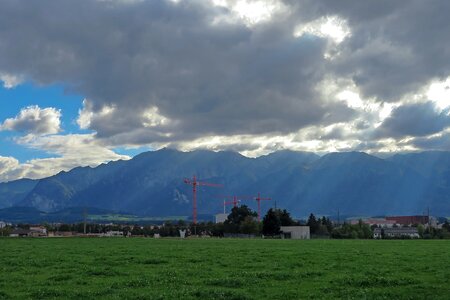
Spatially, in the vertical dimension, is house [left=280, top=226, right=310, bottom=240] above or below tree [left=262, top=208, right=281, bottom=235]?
below

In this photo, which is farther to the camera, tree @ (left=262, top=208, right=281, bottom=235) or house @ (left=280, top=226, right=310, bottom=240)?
house @ (left=280, top=226, right=310, bottom=240)

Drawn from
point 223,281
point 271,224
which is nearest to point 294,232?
point 271,224

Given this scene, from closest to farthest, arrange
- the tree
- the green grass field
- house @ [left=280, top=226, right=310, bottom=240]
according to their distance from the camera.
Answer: the green grass field
the tree
house @ [left=280, top=226, right=310, bottom=240]

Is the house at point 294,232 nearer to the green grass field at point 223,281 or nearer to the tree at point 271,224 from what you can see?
the tree at point 271,224

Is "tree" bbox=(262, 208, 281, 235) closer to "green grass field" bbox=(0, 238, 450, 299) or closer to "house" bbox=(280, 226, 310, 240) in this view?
"house" bbox=(280, 226, 310, 240)

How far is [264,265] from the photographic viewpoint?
35.3 m

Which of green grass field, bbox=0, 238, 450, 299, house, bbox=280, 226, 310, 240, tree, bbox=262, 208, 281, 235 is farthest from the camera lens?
house, bbox=280, 226, 310, 240

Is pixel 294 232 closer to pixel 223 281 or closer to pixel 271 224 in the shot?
pixel 271 224

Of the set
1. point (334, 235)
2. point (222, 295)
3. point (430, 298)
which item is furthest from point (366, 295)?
point (334, 235)

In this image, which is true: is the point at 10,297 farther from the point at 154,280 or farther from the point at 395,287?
the point at 395,287

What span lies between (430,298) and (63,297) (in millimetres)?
13947

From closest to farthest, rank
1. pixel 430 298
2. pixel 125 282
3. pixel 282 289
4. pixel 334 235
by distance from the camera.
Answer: pixel 430 298 → pixel 282 289 → pixel 125 282 → pixel 334 235

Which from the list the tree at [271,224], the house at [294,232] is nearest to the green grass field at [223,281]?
the tree at [271,224]

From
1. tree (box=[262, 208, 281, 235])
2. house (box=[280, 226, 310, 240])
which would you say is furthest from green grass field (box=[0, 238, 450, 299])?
house (box=[280, 226, 310, 240])
